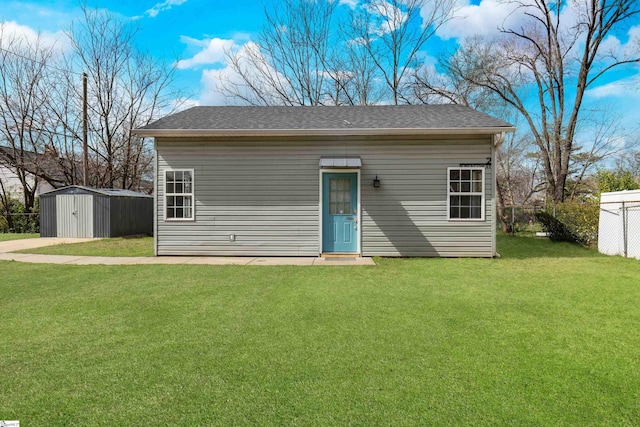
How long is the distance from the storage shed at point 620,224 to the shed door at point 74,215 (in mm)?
17105

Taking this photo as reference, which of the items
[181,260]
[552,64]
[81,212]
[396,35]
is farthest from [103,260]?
[552,64]

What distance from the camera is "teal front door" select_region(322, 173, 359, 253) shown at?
8680mm

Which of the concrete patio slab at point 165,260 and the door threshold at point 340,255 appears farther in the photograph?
the door threshold at point 340,255

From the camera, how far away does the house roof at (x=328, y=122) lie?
8273 millimetres

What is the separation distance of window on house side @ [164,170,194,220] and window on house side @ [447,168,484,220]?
256 inches

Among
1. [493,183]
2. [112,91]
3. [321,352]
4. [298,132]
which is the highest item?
[112,91]

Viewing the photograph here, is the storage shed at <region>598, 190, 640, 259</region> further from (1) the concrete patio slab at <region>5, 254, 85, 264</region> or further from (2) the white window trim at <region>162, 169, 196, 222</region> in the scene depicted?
(1) the concrete patio slab at <region>5, 254, 85, 264</region>

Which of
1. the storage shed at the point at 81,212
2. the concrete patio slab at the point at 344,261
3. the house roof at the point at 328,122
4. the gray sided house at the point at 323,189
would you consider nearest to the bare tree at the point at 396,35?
the house roof at the point at 328,122

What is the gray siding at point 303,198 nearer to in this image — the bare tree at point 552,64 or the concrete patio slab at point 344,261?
the concrete patio slab at point 344,261

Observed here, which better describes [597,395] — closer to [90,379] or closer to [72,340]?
[90,379]

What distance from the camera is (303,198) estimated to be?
8.67 m

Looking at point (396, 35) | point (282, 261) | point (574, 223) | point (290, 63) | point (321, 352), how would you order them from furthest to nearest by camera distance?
point (290, 63) < point (396, 35) < point (574, 223) < point (282, 261) < point (321, 352)

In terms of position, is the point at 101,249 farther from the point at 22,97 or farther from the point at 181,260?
the point at 22,97

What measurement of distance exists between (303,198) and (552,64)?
53.5ft
